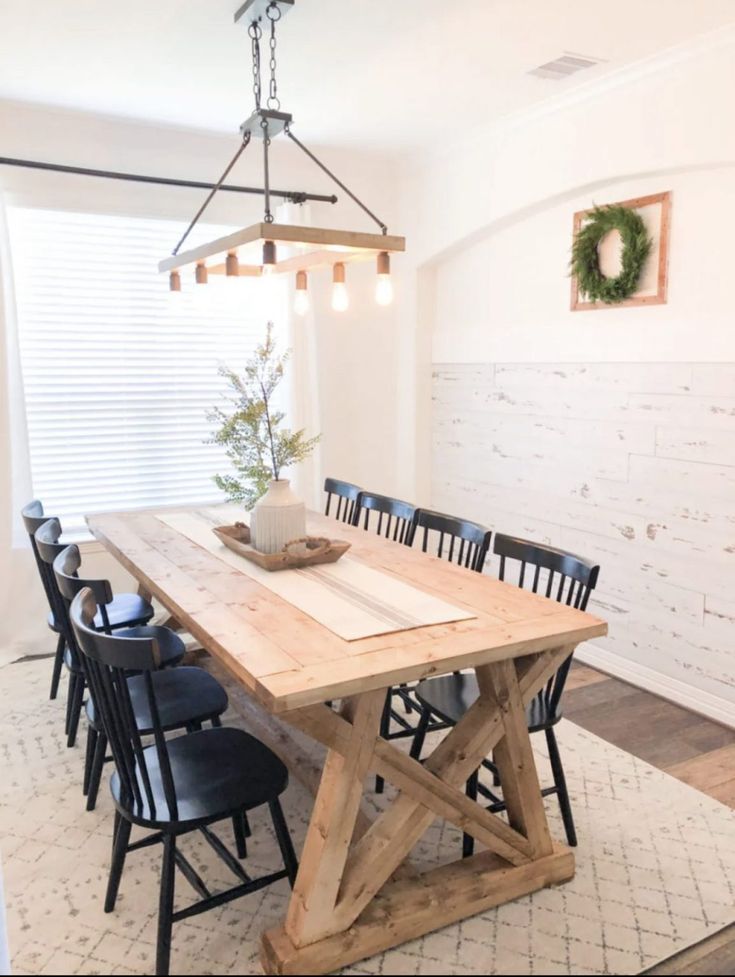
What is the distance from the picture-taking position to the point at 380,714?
1963mm

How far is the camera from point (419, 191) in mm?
4840

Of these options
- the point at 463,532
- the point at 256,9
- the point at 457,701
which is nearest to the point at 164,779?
the point at 457,701

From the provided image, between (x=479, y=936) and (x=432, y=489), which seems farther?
(x=432, y=489)

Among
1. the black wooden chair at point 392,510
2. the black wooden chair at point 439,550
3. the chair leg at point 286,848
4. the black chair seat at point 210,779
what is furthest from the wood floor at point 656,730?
the black chair seat at point 210,779

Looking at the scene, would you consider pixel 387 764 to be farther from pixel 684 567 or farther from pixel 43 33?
pixel 43 33

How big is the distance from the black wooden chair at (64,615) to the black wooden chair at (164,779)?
0.46 metres

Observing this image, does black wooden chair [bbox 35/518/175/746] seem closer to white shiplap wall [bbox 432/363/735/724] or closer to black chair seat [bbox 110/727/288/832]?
black chair seat [bbox 110/727/288/832]

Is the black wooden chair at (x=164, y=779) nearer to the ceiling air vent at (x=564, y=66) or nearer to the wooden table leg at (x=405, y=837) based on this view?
the wooden table leg at (x=405, y=837)

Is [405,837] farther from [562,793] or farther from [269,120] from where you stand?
[269,120]

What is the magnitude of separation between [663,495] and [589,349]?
825 millimetres

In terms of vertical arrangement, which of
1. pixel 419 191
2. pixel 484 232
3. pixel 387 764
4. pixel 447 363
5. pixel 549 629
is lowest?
pixel 387 764

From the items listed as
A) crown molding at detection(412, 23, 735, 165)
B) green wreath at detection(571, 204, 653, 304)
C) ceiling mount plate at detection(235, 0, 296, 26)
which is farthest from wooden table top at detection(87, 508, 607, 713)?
crown molding at detection(412, 23, 735, 165)

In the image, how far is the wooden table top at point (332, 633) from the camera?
181cm

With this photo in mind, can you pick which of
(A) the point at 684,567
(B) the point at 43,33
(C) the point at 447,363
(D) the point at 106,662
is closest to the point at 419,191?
(C) the point at 447,363
